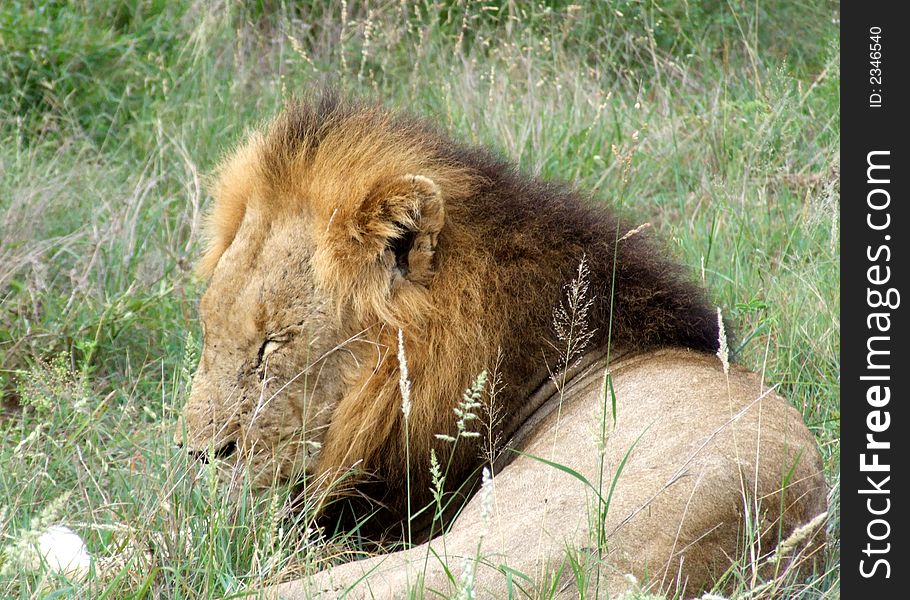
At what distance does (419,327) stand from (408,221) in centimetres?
31

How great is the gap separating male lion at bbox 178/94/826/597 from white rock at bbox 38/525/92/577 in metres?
0.43

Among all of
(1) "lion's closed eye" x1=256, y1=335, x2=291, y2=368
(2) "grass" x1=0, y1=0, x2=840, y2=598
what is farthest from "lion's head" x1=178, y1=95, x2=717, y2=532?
(2) "grass" x1=0, y1=0, x2=840, y2=598

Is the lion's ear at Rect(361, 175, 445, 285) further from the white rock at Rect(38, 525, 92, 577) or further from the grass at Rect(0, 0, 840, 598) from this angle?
the white rock at Rect(38, 525, 92, 577)

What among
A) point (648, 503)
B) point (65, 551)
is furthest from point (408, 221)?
point (65, 551)

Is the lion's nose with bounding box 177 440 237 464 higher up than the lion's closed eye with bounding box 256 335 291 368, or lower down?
lower down

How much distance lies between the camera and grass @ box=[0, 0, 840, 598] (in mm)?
4023

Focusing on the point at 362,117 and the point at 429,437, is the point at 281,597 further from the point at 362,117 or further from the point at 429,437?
the point at 362,117

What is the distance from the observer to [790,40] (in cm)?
757

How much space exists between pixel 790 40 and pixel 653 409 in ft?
16.3

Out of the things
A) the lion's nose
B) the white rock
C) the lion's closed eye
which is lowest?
the white rock

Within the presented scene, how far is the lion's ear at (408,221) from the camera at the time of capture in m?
3.47

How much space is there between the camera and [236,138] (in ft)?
20.7

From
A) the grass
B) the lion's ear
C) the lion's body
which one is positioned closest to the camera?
the lion's body

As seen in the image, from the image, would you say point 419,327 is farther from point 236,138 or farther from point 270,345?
point 236,138
